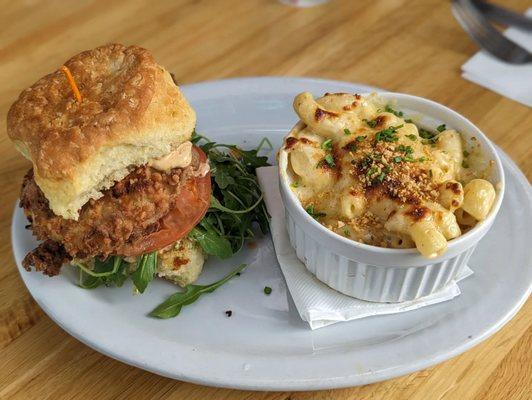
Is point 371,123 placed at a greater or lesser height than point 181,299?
greater

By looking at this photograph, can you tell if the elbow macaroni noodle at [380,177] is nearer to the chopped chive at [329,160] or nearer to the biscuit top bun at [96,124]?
the chopped chive at [329,160]

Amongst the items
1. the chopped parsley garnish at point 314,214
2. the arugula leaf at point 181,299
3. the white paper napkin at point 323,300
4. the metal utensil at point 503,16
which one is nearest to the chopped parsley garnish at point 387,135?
the chopped parsley garnish at point 314,214

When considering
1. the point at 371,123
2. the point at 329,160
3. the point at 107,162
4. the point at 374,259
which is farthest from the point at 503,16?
the point at 107,162

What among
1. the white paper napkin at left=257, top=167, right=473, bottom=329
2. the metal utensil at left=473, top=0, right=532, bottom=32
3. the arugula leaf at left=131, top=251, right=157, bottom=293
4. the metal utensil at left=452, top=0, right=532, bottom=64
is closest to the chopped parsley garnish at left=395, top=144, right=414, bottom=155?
the white paper napkin at left=257, top=167, right=473, bottom=329

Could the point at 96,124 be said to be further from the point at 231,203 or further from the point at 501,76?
the point at 501,76

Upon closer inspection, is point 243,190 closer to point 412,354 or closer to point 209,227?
point 209,227

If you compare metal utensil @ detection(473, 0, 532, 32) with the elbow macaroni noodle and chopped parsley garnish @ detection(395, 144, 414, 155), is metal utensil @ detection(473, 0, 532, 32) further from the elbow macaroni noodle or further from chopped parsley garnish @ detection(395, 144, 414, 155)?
chopped parsley garnish @ detection(395, 144, 414, 155)

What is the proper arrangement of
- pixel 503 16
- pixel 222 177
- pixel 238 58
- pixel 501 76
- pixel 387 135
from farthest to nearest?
1. pixel 503 16
2. pixel 238 58
3. pixel 501 76
4. pixel 222 177
5. pixel 387 135
